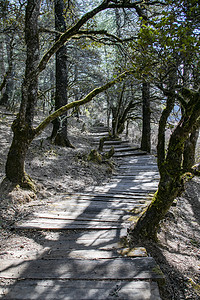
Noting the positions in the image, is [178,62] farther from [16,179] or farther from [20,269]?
[16,179]

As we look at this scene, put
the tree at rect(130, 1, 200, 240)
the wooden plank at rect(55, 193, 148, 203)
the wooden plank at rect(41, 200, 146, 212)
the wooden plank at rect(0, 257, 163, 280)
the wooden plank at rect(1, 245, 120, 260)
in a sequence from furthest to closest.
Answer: the wooden plank at rect(55, 193, 148, 203) < the wooden plank at rect(41, 200, 146, 212) < the tree at rect(130, 1, 200, 240) < the wooden plank at rect(1, 245, 120, 260) < the wooden plank at rect(0, 257, 163, 280)

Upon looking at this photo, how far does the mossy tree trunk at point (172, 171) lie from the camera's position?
10.2 feet

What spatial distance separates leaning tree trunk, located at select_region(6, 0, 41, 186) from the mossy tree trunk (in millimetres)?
2798

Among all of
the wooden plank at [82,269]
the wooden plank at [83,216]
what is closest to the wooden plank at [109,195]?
the wooden plank at [83,216]

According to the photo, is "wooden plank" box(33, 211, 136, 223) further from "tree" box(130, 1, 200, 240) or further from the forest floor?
"tree" box(130, 1, 200, 240)

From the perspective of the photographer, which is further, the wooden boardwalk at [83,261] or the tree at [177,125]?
the tree at [177,125]

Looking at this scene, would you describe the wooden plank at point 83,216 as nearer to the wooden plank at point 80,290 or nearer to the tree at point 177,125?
the tree at point 177,125

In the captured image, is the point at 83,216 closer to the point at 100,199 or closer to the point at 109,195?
the point at 100,199

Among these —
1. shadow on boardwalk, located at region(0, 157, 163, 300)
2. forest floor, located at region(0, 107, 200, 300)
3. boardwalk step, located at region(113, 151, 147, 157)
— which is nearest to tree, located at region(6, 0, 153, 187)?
forest floor, located at region(0, 107, 200, 300)

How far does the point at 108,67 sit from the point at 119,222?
13.7 metres

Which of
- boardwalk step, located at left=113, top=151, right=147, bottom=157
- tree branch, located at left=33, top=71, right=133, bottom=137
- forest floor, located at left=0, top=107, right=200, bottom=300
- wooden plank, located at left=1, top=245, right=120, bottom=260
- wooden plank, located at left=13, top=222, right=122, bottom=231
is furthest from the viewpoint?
boardwalk step, located at left=113, top=151, right=147, bottom=157

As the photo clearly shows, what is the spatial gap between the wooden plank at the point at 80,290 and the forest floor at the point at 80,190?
0.41 meters

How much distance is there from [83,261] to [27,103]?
337 cm

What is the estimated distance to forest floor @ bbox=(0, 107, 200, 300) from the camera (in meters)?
2.81
